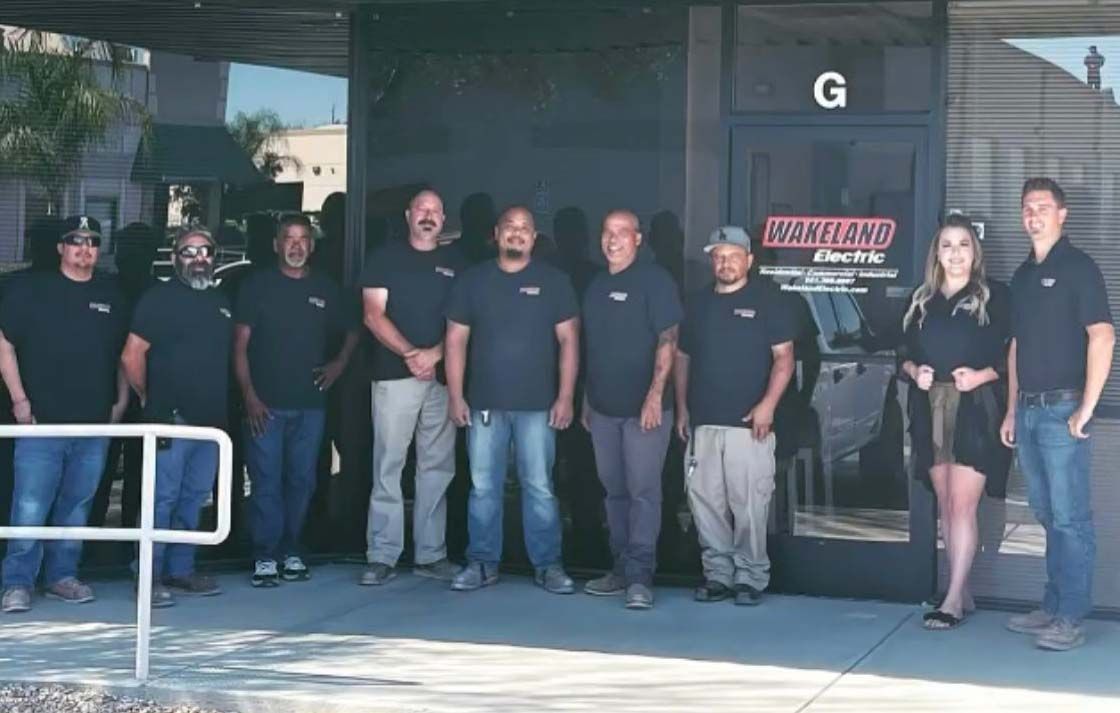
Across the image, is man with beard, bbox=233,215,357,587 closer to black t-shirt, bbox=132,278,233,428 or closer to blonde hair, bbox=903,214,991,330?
black t-shirt, bbox=132,278,233,428

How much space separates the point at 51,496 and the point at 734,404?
3344mm

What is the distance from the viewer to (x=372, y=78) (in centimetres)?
994

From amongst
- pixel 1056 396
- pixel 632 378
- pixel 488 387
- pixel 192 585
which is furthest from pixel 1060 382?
pixel 192 585

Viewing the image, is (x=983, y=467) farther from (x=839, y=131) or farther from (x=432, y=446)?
(x=432, y=446)

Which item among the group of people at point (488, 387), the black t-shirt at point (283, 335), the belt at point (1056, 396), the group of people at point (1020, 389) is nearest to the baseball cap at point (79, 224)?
the group of people at point (488, 387)

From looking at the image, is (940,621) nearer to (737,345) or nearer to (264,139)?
(737,345)

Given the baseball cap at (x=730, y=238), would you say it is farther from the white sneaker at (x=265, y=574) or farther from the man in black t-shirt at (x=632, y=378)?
the white sneaker at (x=265, y=574)

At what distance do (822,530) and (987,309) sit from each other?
1495 mm

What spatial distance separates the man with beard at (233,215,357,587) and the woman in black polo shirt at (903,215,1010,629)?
305cm

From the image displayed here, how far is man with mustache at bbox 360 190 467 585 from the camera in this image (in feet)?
30.7

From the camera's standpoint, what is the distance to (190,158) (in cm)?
968

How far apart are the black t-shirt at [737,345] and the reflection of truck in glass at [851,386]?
0.24 m

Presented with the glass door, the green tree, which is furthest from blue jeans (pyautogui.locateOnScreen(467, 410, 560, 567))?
the green tree

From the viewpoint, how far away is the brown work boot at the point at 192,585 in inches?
361
